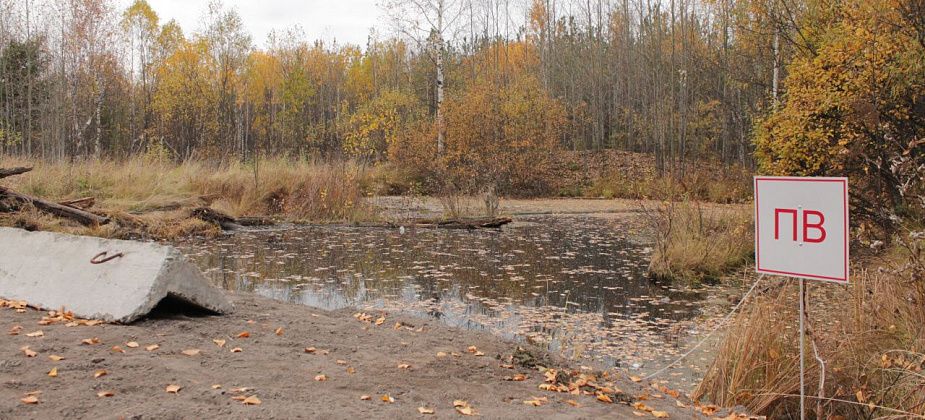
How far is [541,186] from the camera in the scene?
2364 centimetres

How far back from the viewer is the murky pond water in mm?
6211

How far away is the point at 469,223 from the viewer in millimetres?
14273

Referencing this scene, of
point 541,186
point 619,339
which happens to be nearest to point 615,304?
point 619,339

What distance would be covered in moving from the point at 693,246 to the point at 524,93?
16.3 m

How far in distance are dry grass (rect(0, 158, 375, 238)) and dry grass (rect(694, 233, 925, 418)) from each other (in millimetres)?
10443

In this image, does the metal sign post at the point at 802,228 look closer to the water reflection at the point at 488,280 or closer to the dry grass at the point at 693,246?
the water reflection at the point at 488,280

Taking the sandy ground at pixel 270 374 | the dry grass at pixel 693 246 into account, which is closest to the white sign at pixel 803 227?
the sandy ground at pixel 270 374

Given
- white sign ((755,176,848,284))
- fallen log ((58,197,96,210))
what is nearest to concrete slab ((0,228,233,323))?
white sign ((755,176,848,284))

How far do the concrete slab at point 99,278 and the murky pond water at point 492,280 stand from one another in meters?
2.24

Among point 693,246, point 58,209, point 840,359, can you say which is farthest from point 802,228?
point 58,209

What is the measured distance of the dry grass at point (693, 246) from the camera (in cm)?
902

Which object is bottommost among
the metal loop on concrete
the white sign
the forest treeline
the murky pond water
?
the murky pond water

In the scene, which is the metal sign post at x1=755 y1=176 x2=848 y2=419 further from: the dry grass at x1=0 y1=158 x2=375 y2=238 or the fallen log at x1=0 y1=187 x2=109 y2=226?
the dry grass at x1=0 y1=158 x2=375 y2=238

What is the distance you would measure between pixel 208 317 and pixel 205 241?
723 centimetres
